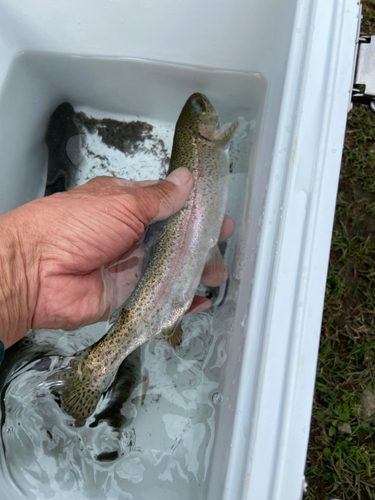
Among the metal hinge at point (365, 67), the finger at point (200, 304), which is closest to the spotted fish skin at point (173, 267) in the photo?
the finger at point (200, 304)

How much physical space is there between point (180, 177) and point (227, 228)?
1.31 feet

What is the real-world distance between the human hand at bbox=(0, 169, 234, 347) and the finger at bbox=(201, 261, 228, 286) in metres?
0.35

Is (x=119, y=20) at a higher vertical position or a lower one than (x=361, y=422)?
higher

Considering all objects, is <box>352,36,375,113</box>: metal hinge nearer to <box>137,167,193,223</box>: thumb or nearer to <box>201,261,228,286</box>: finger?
<box>137,167,193,223</box>: thumb

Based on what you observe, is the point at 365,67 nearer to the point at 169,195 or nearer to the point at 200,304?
the point at 169,195

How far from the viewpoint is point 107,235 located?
1.49 meters

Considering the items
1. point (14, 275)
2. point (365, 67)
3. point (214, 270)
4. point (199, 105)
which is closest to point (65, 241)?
point (14, 275)

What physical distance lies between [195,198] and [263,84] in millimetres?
750

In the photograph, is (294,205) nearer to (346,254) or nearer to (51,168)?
(346,254)

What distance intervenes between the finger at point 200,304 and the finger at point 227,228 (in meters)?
0.34

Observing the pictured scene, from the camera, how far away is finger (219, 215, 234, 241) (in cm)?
180

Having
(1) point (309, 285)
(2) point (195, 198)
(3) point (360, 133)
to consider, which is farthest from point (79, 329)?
(3) point (360, 133)

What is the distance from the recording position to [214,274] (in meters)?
1.77

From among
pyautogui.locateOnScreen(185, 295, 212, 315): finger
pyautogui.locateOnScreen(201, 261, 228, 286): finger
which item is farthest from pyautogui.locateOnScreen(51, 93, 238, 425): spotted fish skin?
pyautogui.locateOnScreen(185, 295, 212, 315): finger
